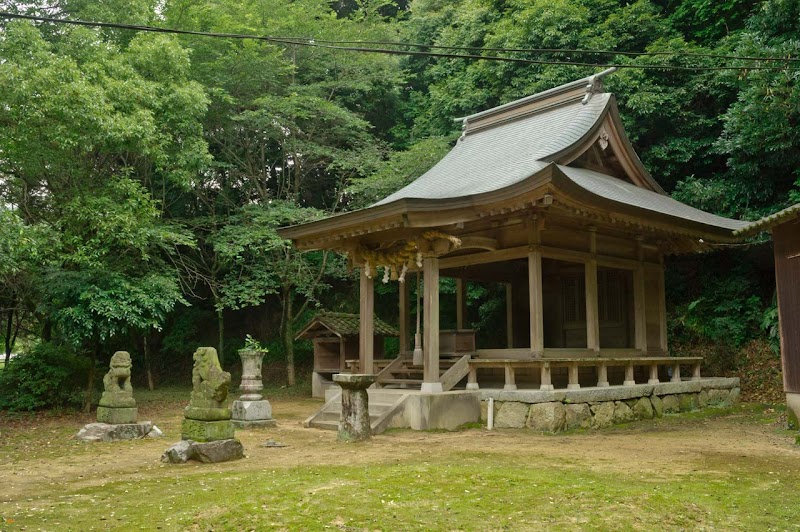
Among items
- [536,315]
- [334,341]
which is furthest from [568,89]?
[334,341]

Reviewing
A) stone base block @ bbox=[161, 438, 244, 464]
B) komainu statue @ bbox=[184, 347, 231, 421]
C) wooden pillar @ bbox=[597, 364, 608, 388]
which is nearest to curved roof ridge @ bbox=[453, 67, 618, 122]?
wooden pillar @ bbox=[597, 364, 608, 388]

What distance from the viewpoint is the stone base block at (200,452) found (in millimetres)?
8719

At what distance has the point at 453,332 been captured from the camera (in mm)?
14188

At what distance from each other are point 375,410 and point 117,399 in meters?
4.55

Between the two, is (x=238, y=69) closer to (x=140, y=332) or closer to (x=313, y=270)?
(x=313, y=270)

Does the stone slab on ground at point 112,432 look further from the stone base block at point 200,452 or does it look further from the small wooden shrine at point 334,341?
the small wooden shrine at point 334,341

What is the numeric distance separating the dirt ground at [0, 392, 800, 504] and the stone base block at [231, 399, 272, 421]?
38 cm

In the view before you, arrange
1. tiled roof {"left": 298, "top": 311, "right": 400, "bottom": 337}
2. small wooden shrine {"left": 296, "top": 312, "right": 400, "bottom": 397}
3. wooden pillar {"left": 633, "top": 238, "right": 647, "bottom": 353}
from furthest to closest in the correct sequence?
small wooden shrine {"left": 296, "top": 312, "right": 400, "bottom": 397} < tiled roof {"left": 298, "top": 311, "right": 400, "bottom": 337} < wooden pillar {"left": 633, "top": 238, "right": 647, "bottom": 353}

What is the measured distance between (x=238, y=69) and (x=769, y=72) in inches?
593

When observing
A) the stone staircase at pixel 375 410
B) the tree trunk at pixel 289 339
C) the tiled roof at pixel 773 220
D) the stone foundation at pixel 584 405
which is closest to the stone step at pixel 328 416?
the stone staircase at pixel 375 410

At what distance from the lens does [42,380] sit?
52.6ft

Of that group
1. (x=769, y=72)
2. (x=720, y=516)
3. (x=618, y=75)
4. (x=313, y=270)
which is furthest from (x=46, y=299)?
(x=769, y=72)

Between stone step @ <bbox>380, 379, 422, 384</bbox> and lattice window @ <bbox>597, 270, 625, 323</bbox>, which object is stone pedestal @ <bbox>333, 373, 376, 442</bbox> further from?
lattice window @ <bbox>597, 270, 625, 323</bbox>

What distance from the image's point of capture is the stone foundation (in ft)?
37.8
